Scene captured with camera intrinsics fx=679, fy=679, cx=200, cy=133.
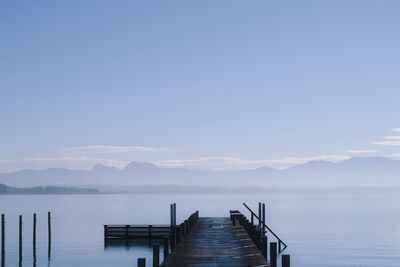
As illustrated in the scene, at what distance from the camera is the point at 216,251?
37.9 metres

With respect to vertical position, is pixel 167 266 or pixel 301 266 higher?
pixel 167 266

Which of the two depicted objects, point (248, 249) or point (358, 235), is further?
point (358, 235)

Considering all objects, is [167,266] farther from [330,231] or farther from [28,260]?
[330,231]

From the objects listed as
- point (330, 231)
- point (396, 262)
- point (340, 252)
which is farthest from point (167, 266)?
point (330, 231)

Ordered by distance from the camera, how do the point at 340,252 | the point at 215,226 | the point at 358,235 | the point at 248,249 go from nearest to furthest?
the point at 248,249 < the point at 215,226 < the point at 340,252 < the point at 358,235

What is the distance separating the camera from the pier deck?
108 ft

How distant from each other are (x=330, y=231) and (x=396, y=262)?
45.4 m

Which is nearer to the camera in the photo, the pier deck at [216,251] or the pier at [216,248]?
the pier at [216,248]

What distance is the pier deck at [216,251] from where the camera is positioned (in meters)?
32.8

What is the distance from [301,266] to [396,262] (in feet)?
37.7

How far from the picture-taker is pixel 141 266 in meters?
26.6

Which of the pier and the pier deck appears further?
the pier deck

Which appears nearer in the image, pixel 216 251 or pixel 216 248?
pixel 216 251

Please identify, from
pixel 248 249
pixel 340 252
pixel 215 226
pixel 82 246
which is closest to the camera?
pixel 248 249
